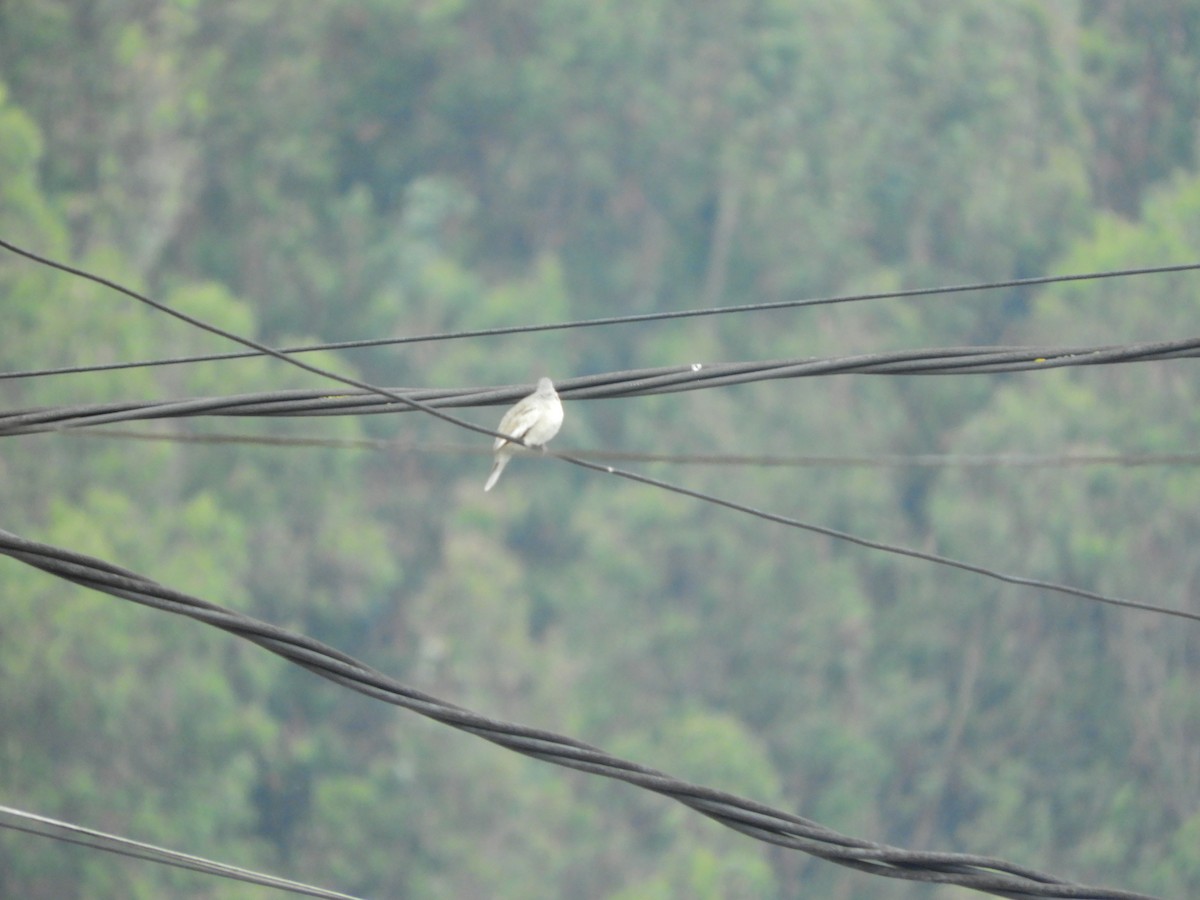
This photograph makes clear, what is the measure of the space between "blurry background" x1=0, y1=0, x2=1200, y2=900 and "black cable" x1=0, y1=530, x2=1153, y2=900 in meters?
26.6

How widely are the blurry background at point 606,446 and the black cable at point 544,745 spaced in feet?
87.3

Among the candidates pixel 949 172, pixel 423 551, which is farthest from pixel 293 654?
pixel 949 172

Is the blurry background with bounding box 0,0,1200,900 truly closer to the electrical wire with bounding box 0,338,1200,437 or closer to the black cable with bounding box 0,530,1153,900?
the electrical wire with bounding box 0,338,1200,437

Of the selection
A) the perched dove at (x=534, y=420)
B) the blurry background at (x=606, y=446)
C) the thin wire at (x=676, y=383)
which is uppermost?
the blurry background at (x=606, y=446)

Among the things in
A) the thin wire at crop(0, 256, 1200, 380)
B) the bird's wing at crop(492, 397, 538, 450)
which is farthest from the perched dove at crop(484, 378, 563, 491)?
the thin wire at crop(0, 256, 1200, 380)

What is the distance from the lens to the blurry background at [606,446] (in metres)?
40.6

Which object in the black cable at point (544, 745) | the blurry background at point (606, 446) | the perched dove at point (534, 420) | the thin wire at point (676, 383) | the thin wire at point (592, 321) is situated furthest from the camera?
the blurry background at point (606, 446)

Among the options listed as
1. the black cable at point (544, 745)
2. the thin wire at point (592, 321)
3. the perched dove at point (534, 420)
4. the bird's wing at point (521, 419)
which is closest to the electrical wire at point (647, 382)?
the thin wire at point (592, 321)

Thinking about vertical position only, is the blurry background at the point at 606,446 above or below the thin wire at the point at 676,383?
above

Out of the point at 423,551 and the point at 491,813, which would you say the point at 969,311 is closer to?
the point at 423,551

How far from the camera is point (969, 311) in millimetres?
54500

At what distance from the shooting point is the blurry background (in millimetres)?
40594

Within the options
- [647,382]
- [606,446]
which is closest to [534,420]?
[647,382]

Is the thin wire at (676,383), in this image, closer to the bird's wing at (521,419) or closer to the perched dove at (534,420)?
the perched dove at (534,420)
